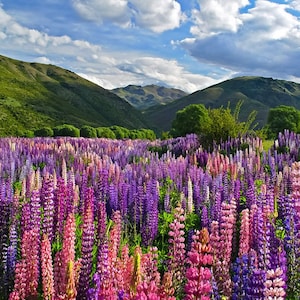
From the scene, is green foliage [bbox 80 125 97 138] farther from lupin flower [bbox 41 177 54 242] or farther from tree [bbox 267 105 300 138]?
lupin flower [bbox 41 177 54 242]

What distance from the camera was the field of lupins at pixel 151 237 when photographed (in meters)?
3.18

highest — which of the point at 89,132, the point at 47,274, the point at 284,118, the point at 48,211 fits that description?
the point at 284,118

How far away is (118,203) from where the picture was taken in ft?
23.7

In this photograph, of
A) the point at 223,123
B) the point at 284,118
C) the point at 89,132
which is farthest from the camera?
the point at 284,118

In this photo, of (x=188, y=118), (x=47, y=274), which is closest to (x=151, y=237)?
(x=47, y=274)

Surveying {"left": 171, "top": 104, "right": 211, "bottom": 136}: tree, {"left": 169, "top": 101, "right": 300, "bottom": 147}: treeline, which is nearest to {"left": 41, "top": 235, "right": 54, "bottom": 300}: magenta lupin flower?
{"left": 169, "top": 101, "right": 300, "bottom": 147}: treeline

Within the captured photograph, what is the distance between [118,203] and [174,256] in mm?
3152

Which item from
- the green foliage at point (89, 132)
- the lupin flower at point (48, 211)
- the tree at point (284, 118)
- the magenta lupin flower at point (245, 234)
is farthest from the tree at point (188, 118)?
the magenta lupin flower at point (245, 234)

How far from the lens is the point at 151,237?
20.2ft

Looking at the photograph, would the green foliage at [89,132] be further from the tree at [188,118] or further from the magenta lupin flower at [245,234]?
the magenta lupin flower at [245,234]

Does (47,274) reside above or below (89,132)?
below

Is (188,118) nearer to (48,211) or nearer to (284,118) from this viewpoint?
(284,118)

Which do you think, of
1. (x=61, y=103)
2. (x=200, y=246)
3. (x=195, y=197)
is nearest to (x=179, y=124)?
(x=195, y=197)

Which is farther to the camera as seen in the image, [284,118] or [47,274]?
[284,118]
